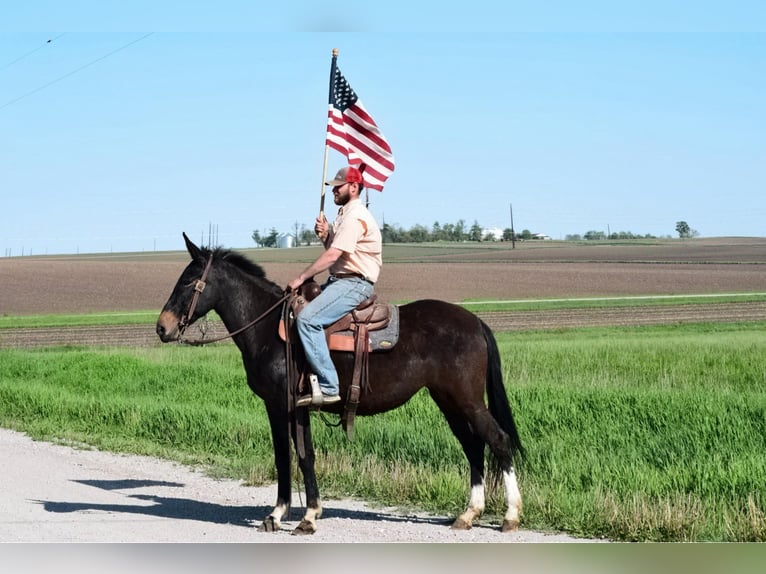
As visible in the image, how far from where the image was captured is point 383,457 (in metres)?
12.0

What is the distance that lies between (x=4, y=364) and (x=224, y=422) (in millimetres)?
10754

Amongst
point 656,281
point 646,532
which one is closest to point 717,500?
point 646,532

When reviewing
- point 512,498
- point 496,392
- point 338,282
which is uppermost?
point 338,282

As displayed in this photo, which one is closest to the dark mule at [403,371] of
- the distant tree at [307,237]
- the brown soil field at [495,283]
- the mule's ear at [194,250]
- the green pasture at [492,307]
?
the mule's ear at [194,250]

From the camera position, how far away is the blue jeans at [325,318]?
9016 mm

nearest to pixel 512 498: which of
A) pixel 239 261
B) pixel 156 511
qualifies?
pixel 239 261

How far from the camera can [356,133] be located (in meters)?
10.7

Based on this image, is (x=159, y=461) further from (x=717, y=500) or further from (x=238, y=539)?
(x=717, y=500)

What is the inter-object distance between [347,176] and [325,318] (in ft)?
4.04

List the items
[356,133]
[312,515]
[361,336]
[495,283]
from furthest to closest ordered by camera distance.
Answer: [495,283], [356,133], [361,336], [312,515]

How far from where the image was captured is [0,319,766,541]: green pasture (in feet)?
29.8

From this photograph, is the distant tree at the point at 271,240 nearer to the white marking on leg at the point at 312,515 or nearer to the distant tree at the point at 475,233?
the distant tree at the point at 475,233

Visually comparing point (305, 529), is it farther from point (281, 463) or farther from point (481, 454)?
point (481, 454)

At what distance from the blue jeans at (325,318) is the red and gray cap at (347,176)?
835mm
